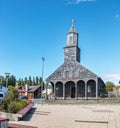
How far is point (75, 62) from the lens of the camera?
1795 inches

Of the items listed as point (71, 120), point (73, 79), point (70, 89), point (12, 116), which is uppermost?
point (73, 79)

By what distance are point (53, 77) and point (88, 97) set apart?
8225 mm

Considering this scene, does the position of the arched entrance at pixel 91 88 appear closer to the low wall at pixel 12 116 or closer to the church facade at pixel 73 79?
the church facade at pixel 73 79

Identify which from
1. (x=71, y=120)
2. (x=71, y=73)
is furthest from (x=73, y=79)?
(x=71, y=120)

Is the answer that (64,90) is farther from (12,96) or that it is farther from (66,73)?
(12,96)

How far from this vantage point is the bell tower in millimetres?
46344

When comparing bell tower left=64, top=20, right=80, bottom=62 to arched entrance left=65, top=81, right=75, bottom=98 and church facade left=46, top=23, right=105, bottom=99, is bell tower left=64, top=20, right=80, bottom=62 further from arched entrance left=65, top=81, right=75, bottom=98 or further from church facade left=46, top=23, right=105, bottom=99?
arched entrance left=65, top=81, right=75, bottom=98

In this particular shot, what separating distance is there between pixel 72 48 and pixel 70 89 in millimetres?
8491

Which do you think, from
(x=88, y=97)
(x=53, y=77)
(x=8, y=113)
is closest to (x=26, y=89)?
(x=53, y=77)

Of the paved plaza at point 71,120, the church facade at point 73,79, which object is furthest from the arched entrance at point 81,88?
the paved plaza at point 71,120

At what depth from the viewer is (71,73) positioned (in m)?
45.3

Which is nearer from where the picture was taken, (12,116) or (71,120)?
(12,116)

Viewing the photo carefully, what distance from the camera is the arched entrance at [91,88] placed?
145 ft

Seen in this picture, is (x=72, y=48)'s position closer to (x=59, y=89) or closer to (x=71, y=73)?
(x=71, y=73)
